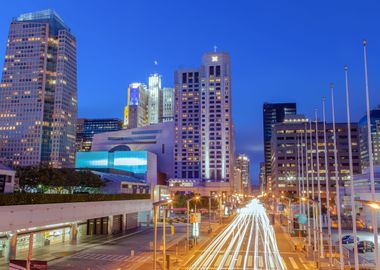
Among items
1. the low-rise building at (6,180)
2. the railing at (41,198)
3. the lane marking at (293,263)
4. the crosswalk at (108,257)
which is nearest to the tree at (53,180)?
the railing at (41,198)

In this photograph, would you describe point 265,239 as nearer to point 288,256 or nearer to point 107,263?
point 288,256

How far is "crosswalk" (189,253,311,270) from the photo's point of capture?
4691 cm

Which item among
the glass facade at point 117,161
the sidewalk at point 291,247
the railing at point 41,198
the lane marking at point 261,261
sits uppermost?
the glass facade at point 117,161

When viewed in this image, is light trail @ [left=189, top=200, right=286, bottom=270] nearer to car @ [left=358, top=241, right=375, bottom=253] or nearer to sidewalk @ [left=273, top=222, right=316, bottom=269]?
sidewalk @ [left=273, top=222, right=316, bottom=269]

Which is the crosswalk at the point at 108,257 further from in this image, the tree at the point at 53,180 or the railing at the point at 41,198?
the tree at the point at 53,180

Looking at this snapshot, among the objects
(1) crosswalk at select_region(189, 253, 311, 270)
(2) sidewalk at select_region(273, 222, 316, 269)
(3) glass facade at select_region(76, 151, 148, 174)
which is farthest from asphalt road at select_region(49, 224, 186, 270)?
(3) glass facade at select_region(76, 151, 148, 174)

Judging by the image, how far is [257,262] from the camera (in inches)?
1957

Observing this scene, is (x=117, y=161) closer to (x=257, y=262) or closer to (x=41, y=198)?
(x=41, y=198)

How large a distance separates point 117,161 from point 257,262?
5194 inches

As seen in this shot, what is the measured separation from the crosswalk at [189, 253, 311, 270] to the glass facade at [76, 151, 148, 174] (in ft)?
377

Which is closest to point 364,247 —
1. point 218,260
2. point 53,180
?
point 218,260

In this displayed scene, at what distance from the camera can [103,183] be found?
100 meters

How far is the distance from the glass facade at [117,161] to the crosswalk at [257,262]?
115 m

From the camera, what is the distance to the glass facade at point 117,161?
168 metres
